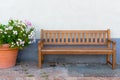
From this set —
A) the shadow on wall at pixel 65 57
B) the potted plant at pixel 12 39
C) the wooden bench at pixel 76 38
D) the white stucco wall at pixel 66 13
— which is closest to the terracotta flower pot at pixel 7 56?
the potted plant at pixel 12 39

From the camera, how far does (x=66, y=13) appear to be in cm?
548

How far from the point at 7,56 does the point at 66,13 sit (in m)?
1.61

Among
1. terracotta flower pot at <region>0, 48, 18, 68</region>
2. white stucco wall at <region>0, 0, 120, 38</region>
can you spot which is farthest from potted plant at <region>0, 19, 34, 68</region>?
white stucco wall at <region>0, 0, 120, 38</region>

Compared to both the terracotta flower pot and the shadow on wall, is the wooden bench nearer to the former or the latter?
the shadow on wall

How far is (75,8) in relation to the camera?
5.47 m

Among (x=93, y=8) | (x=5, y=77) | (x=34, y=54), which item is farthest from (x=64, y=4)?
(x=5, y=77)

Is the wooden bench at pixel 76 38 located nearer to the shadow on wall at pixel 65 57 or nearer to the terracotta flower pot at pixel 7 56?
the shadow on wall at pixel 65 57

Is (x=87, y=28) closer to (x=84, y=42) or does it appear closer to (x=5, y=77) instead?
(x=84, y=42)

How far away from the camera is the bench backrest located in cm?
539

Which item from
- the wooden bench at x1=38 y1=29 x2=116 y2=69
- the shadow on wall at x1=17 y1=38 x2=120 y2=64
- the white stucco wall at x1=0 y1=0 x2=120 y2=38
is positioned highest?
the white stucco wall at x1=0 y1=0 x2=120 y2=38

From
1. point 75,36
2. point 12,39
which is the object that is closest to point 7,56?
point 12,39

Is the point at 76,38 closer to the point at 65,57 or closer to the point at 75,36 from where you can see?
the point at 75,36

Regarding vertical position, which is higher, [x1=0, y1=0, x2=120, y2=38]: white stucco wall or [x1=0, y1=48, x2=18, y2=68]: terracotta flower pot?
[x1=0, y1=0, x2=120, y2=38]: white stucco wall

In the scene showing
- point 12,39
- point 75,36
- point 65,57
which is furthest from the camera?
point 65,57
